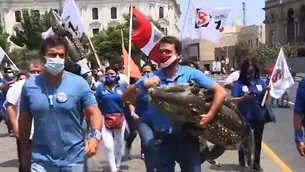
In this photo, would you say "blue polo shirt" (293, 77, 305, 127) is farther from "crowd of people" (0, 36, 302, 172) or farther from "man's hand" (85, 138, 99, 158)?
"man's hand" (85, 138, 99, 158)

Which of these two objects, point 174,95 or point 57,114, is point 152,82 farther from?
point 57,114

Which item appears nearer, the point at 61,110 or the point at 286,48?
the point at 61,110

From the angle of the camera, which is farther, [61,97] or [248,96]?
[248,96]

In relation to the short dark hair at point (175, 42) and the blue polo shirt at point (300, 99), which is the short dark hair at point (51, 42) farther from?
the blue polo shirt at point (300, 99)

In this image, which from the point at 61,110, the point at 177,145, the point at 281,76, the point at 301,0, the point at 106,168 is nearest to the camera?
the point at 61,110

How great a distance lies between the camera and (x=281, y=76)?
31.6 feet

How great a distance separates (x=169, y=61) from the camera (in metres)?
4.59

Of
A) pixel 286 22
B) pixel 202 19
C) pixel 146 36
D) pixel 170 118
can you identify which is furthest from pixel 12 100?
pixel 286 22

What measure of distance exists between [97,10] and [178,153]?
89845 millimetres

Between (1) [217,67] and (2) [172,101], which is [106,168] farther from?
(1) [217,67]

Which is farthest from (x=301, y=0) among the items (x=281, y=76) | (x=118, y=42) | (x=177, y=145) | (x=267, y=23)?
(x=177, y=145)

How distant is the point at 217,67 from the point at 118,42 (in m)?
26.8

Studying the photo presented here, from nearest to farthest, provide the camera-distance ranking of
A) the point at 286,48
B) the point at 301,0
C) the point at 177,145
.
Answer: the point at 177,145, the point at 286,48, the point at 301,0

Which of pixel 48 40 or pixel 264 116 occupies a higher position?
pixel 48 40
